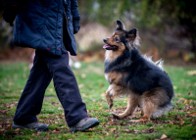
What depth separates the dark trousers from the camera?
17.3ft

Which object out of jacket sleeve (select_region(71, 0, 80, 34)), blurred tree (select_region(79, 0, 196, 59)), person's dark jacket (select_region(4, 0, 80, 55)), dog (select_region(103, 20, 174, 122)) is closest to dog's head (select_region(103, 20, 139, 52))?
dog (select_region(103, 20, 174, 122))

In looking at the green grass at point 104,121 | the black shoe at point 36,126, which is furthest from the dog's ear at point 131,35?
the black shoe at point 36,126

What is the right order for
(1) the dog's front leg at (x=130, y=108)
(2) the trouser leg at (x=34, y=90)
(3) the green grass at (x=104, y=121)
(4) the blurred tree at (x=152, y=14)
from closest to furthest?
(3) the green grass at (x=104, y=121) < (2) the trouser leg at (x=34, y=90) < (1) the dog's front leg at (x=130, y=108) < (4) the blurred tree at (x=152, y=14)

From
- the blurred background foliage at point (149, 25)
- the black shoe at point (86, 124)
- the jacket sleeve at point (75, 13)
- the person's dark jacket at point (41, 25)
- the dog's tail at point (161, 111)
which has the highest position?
the blurred background foliage at point (149, 25)

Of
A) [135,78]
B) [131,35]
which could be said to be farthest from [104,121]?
[131,35]

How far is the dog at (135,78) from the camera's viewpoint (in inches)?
243

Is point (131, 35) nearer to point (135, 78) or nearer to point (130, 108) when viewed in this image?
point (135, 78)

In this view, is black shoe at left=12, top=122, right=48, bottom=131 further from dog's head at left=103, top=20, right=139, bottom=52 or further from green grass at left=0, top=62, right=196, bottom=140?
dog's head at left=103, top=20, right=139, bottom=52

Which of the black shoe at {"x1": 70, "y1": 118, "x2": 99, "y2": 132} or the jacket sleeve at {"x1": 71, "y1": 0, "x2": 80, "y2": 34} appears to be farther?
the jacket sleeve at {"x1": 71, "y1": 0, "x2": 80, "y2": 34}

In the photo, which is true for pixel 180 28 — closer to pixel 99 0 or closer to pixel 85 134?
pixel 99 0

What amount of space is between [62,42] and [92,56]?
12.5m

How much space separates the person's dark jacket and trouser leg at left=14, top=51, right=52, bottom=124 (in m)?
0.47

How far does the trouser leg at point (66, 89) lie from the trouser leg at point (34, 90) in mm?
351

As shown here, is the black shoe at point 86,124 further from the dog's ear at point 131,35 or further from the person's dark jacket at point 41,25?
the dog's ear at point 131,35
